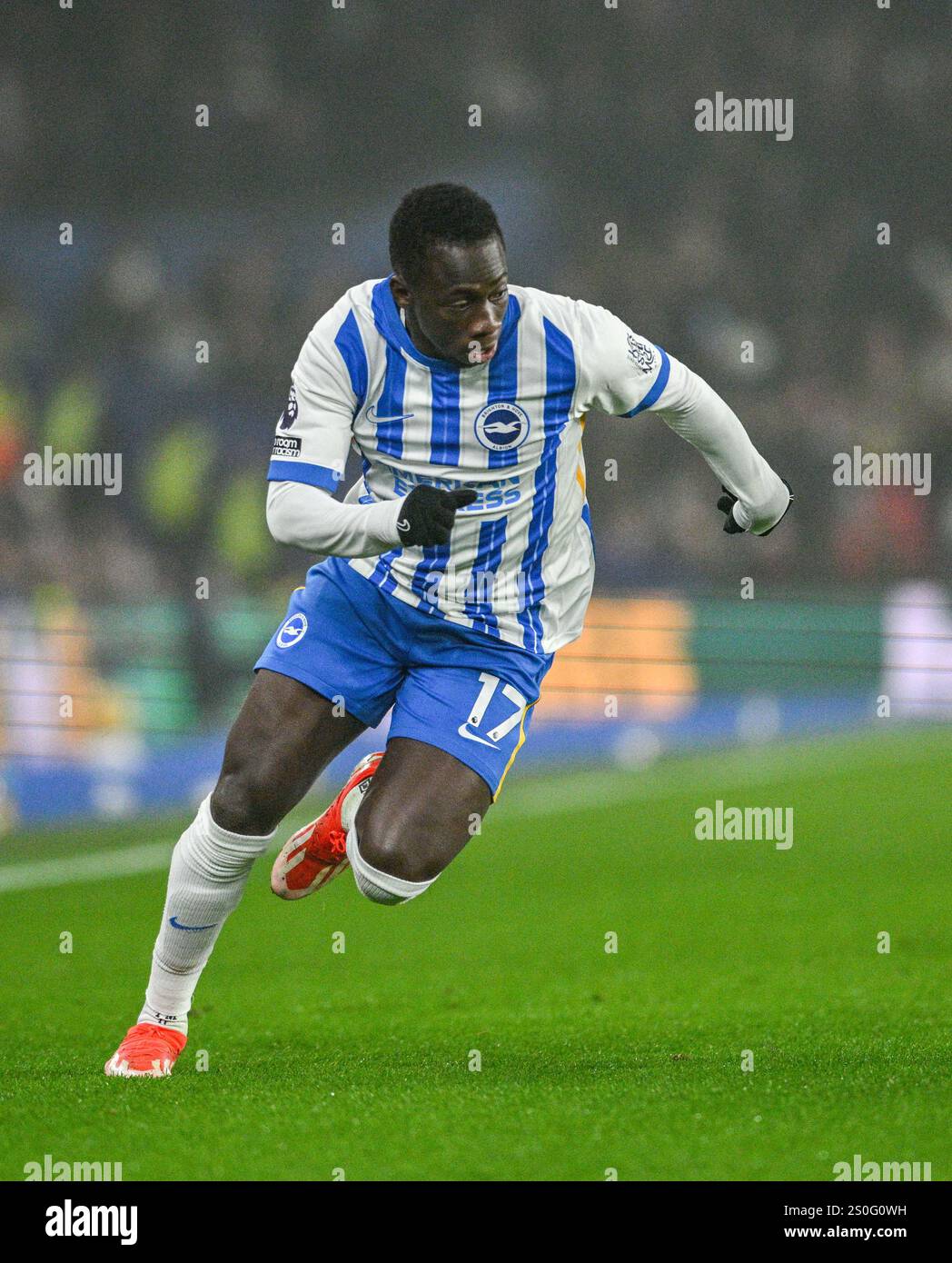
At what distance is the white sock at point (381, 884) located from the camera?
4.40 meters

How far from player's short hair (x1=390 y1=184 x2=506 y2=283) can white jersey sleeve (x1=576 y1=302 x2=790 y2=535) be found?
43cm

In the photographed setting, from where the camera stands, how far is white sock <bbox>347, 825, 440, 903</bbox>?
4402mm

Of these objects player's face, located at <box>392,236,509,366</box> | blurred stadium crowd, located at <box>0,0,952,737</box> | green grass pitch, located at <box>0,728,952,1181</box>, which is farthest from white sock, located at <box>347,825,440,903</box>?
blurred stadium crowd, located at <box>0,0,952,737</box>

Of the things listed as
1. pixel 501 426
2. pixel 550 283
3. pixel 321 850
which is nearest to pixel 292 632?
pixel 321 850

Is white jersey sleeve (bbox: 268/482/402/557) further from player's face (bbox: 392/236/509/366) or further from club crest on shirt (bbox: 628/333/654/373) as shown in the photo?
club crest on shirt (bbox: 628/333/654/373)

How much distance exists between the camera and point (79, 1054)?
4.88 metres

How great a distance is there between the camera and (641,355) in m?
4.47

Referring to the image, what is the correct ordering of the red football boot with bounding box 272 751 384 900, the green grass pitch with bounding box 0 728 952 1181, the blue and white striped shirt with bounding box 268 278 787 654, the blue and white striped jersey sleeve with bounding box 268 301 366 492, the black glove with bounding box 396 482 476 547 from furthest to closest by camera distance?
the red football boot with bounding box 272 751 384 900 → the blue and white striped shirt with bounding box 268 278 787 654 → the blue and white striped jersey sleeve with bounding box 268 301 366 492 → the black glove with bounding box 396 482 476 547 → the green grass pitch with bounding box 0 728 952 1181

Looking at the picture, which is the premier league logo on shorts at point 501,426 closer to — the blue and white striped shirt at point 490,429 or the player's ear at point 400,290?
the blue and white striped shirt at point 490,429

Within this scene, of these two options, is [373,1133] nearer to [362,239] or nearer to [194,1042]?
[194,1042]

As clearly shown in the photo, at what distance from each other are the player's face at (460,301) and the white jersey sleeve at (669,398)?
0.98ft

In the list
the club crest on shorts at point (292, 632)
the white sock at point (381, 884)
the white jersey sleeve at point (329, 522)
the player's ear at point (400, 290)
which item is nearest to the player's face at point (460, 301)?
the player's ear at point (400, 290)

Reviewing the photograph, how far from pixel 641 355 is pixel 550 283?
44.9 feet

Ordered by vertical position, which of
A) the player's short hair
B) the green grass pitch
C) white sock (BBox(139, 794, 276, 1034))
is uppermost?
the player's short hair
